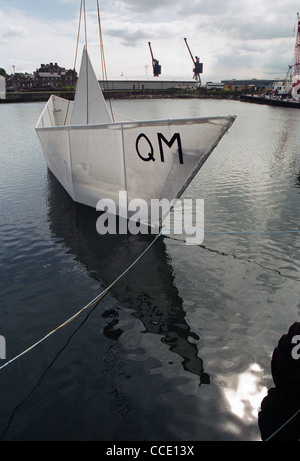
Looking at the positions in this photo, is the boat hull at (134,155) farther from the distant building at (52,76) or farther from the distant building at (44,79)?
the distant building at (52,76)

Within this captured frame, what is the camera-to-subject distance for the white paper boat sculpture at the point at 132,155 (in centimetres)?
1010

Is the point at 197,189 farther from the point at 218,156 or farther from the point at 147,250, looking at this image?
the point at 218,156

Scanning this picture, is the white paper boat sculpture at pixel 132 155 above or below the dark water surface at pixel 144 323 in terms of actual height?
above

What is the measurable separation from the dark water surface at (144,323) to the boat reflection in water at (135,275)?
43 mm

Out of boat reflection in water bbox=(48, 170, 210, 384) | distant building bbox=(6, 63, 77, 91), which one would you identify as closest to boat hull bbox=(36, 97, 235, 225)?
boat reflection in water bbox=(48, 170, 210, 384)

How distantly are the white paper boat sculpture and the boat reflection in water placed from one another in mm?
1684

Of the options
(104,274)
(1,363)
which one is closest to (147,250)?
(104,274)

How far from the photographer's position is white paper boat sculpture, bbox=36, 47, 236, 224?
10.1 m

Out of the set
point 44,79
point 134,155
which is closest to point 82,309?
point 134,155

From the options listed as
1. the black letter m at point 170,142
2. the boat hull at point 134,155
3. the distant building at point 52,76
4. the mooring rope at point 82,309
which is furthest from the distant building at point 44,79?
the mooring rope at point 82,309

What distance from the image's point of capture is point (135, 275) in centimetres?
1000

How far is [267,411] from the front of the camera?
5.44 m

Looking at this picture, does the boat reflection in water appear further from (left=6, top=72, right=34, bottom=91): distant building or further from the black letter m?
(left=6, top=72, right=34, bottom=91): distant building

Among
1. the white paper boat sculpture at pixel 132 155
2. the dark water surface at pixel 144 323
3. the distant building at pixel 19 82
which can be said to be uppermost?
the distant building at pixel 19 82
